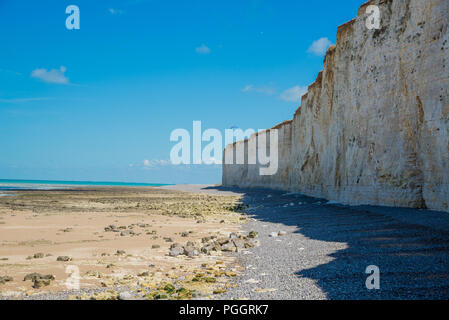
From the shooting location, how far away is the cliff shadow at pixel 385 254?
3807 millimetres

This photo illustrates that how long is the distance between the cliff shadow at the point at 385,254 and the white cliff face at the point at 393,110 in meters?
1.41

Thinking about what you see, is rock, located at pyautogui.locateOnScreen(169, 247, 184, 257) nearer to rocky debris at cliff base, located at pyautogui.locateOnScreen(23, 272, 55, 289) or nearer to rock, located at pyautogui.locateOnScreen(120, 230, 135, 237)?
rocky debris at cliff base, located at pyautogui.locateOnScreen(23, 272, 55, 289)

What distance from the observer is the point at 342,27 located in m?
15.4

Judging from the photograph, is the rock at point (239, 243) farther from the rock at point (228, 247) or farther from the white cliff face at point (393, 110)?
the white cliff face at point (393, 110)

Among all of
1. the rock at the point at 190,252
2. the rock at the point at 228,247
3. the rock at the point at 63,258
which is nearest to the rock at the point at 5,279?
the rock at the point at 63,258

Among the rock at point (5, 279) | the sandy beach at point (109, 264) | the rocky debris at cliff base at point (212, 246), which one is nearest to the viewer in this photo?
the sandy beach at point (109, 264)

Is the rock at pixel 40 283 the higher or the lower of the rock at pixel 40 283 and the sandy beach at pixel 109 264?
the higher

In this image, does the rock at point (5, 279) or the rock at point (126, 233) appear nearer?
the rock at point (5, 279)

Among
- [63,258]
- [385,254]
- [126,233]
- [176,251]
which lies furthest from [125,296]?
[126,233]

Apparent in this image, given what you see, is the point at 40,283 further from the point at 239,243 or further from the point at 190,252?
the point at 239,243

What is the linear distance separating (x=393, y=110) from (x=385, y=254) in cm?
692

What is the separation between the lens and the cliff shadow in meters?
3.81
